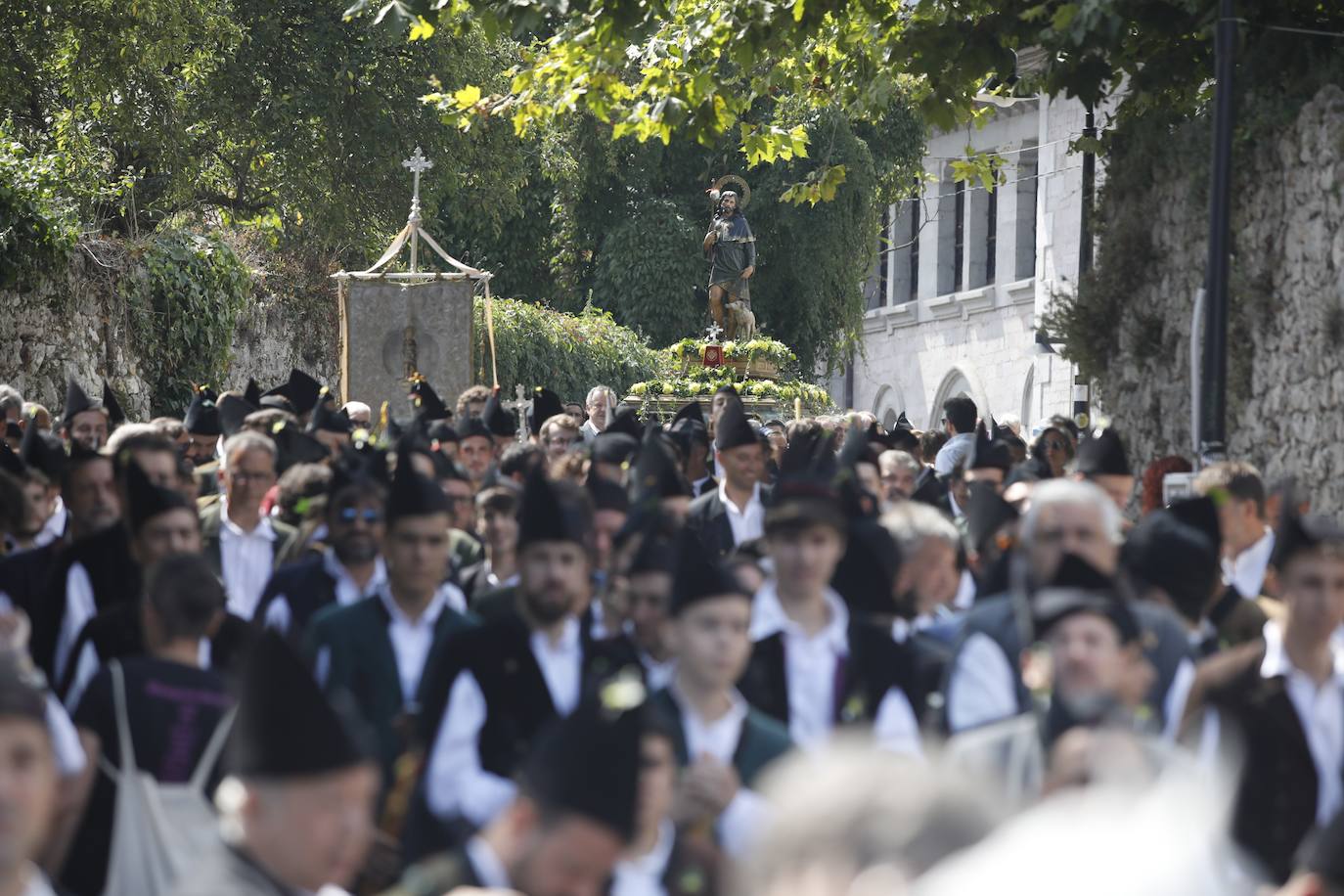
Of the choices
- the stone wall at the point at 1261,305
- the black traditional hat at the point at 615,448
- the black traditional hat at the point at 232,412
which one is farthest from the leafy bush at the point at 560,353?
the black traditional hat at the point at 615,448

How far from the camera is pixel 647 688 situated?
5.61m

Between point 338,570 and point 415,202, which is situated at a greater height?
point 415,202

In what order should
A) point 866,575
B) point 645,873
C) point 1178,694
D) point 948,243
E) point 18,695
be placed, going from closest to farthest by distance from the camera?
point 18,695
point 645,873
point 1178,694
point 866,575
point 948,243

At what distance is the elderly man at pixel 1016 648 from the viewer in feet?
18.7

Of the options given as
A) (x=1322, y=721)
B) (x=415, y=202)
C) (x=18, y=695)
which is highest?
(x=415, y=202)

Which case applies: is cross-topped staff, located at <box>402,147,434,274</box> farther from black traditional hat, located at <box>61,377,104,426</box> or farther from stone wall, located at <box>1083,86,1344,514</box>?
black traditional hat, located at <box>61,377,104,426</box>

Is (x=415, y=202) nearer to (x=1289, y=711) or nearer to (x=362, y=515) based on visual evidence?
(x=362, y=515)

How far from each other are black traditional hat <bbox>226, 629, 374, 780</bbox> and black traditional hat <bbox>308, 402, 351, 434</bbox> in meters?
7.73

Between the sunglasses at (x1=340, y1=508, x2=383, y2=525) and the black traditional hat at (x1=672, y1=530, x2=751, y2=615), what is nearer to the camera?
the black traditional hat at (x1=672, y1=530, x2=751, y2=615)

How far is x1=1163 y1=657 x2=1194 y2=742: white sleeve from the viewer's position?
5941 mm

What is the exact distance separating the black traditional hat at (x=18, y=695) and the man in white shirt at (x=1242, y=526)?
5.14 m

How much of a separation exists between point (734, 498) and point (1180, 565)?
11.7ft

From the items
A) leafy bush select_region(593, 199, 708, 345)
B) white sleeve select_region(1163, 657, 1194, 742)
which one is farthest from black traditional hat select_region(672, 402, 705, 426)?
leafy bush select_region(593, 199, 708, 345)

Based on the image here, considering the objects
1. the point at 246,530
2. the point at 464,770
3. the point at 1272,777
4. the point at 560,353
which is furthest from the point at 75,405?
the point at 560,353
